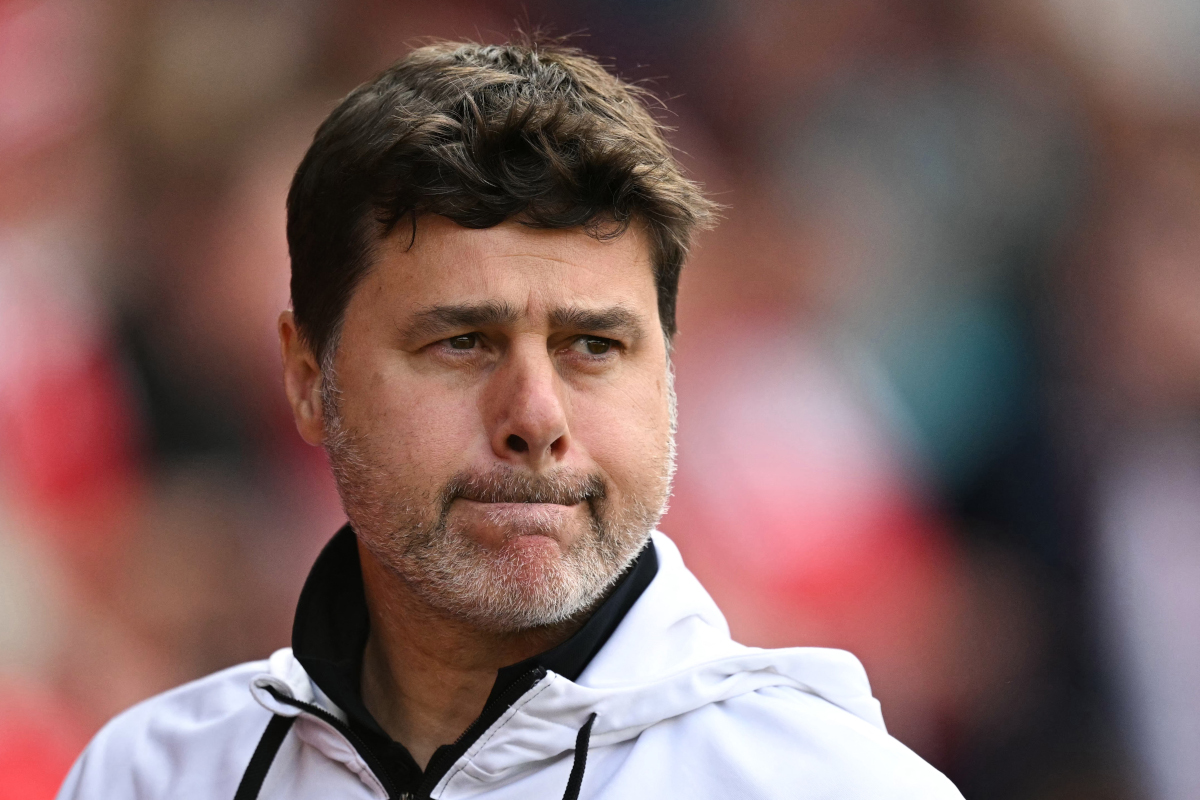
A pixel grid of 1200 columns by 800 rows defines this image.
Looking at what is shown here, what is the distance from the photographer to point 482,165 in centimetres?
163

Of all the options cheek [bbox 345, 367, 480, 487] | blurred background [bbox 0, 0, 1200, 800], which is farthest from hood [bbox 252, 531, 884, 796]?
blurred background [bbox 0, 0, 1200, 800]

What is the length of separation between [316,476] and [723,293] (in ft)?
4.84

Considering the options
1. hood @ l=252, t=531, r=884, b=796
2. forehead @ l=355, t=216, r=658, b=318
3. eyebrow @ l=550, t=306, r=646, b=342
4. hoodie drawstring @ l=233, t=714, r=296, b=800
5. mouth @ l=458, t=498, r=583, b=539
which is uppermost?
forehead @ l=355, t=216, r=658, b=318

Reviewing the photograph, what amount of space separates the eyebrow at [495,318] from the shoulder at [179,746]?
68cm

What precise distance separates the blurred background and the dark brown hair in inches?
76.1

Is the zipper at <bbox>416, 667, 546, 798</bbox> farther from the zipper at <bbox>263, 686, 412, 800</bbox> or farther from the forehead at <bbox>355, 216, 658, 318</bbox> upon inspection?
the forehead at <bbox>355, 216, 658, 318</bbox>

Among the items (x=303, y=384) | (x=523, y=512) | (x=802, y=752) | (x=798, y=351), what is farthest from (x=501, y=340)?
(x=798, y=351)

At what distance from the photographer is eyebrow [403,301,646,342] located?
1.59 m

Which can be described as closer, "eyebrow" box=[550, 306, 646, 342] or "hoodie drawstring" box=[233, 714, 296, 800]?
"eyebrow" box=[550, 306, 646, 342]

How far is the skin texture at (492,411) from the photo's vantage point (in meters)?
1.58

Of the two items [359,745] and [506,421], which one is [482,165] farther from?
[359,745]

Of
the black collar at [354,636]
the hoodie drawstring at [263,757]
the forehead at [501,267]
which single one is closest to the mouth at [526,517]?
the black collar at [354,636]

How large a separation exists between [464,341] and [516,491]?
23 centimetres

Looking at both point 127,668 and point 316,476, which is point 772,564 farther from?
point 127,668
